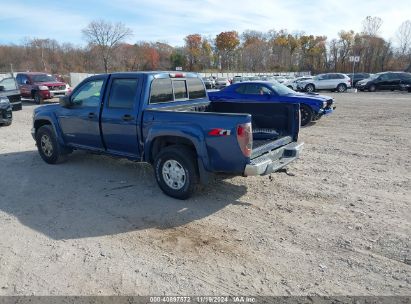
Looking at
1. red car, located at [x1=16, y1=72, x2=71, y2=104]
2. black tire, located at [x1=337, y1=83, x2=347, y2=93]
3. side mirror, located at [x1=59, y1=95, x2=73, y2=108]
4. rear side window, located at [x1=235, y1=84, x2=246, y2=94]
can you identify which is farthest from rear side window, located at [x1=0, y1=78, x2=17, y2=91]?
black tire, located at [x1=337, y1=83, x2=347, y2=93]

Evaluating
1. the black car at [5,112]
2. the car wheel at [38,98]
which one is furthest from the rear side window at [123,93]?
the car wheel at [38,98]

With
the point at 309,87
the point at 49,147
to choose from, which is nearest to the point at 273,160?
the point at 49,147

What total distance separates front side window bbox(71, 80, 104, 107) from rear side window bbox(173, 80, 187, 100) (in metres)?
1.27

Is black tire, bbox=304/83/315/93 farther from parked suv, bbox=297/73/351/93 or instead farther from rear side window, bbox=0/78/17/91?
rear side window, bbox=0/78/17/91

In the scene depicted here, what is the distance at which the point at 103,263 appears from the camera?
11.6 ft

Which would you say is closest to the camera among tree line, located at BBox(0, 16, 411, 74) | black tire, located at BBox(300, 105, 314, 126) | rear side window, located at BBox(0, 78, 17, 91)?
black tire, located at BBox(300, 105, 314, 126)

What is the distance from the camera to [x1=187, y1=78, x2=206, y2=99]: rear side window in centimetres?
636

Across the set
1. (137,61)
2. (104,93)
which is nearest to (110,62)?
(137,61)

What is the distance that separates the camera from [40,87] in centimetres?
1962

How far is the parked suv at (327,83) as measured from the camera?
1150 inches

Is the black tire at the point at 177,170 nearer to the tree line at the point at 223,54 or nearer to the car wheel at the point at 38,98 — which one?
the car wheel at the point at 38,98

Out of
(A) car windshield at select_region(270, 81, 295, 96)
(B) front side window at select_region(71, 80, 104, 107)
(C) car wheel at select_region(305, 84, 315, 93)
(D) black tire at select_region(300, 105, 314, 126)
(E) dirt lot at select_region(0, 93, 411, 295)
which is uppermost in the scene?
(B) front side window at select_region(71, 80, 104, 107)

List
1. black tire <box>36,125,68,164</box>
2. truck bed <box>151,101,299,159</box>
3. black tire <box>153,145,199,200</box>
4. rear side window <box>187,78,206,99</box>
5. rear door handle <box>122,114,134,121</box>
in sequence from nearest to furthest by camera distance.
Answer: black tire <box>153,145,199,200</box> < rear door handle <box>122,114,134,121</box> < truck bed <box>151,101,299,159</box> < rear side window <box>187,78,206,99</box> < black tire <box>36,125,68,164</box>

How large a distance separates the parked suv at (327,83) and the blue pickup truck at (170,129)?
24436 mm
